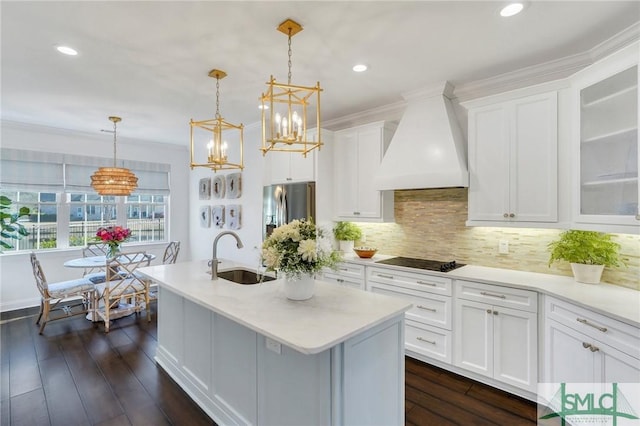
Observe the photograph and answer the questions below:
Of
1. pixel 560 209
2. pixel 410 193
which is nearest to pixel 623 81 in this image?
pixel 560 209

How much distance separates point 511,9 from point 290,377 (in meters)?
2.59

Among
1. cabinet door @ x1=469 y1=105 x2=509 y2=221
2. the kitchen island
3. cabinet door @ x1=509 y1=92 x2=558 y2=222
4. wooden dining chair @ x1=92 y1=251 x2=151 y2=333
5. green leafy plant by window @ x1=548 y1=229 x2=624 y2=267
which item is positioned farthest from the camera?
wooden dining chair @ x1=92 y1=251 x2=151 y2=333

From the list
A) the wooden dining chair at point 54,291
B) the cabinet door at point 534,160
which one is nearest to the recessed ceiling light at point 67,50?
the wooden dining chair at point 54,291

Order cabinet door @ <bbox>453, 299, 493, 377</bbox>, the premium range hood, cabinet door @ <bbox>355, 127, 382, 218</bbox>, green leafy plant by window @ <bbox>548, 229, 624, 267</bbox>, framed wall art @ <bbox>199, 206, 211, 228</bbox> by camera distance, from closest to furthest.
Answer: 1. green leafy plant by window @ <bbox>548, 229, 624, 267</bbox>
2. cabinet door @ <bbox>453, 299, 493, 377</bbox>
3. the premium range hood
4. cabinet door @ <bbox>355, 127, 382, 218</bbox>
5. framed wall art @ <bbox>199, 206, 211, 228</bbox>

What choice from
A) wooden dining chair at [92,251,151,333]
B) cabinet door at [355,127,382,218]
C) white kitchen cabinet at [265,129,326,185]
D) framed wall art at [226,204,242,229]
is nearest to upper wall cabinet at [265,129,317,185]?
white kitchen cabinet at [265,129,326,185]

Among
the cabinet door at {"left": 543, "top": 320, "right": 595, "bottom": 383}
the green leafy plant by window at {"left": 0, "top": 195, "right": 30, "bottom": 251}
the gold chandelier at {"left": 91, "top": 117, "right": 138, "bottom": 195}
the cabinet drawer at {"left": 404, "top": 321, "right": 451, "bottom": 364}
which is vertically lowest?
the cabinet drawer at {"left": 404, "top": 321, "right": 451, "bottom": 364}

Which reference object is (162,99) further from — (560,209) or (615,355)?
(615,355)

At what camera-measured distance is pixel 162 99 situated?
11.9ft

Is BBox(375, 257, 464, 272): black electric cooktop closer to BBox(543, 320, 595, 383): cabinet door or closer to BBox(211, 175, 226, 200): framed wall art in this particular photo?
BBox(543, 320, 595, 383): cabinet door

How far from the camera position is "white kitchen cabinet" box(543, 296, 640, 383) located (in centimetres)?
176

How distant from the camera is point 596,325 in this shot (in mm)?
1944

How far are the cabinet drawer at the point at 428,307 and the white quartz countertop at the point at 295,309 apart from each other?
110 centimetres

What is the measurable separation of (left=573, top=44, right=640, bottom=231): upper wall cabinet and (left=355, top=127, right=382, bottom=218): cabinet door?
1.80 metres

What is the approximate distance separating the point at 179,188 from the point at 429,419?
5930mm
